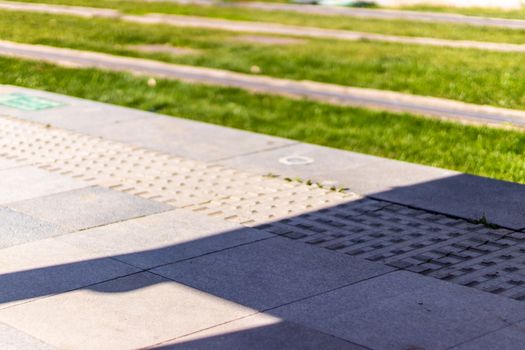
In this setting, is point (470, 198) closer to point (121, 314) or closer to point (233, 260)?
point (233, 260)

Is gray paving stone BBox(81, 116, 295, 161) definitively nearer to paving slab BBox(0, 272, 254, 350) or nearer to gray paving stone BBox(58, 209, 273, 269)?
gray paving stone BBox(58, 209, 273, 269)

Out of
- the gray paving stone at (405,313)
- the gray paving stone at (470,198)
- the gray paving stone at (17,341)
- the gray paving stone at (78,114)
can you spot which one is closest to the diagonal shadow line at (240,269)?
the gray paving stone at (405,313)

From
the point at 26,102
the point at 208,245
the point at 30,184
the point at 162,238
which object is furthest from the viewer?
the point at 26,102

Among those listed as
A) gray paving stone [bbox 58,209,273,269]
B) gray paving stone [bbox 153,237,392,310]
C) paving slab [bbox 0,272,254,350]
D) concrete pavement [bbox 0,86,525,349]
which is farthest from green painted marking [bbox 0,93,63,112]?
paving slab [bbox 0,272,254,350]

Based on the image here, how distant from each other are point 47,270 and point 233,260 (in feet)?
4.19

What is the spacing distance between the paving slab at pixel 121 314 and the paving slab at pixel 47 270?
14 cm

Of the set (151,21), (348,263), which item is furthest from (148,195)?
(151,21)

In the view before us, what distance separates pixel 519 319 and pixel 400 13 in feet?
88.5

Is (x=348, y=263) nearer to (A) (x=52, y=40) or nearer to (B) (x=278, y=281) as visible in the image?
(B) (x=278, y=281)

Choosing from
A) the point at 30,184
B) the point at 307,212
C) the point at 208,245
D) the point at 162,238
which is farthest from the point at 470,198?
the point at 30,184

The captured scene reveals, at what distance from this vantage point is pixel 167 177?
9.23 m

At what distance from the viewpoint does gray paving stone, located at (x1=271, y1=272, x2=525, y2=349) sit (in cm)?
546

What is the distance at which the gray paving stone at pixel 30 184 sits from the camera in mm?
8580

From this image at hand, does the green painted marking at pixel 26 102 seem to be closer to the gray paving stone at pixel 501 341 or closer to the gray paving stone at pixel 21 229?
the gray paving stone at pixel 21 229
